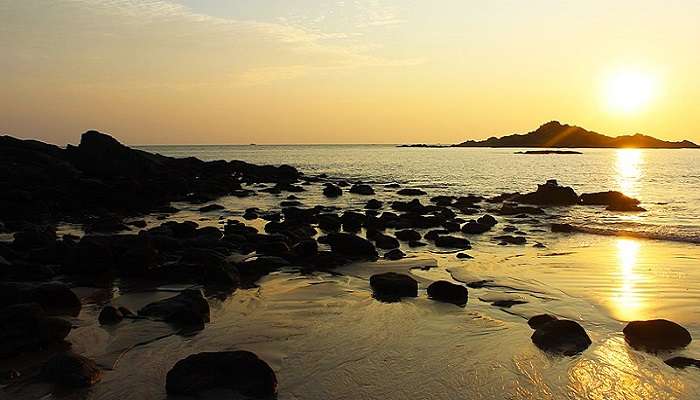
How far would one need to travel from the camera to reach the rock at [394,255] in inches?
681

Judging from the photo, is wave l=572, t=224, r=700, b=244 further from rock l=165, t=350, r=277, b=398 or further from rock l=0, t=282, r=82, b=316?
rock l=0, t=282, r=82, b=316

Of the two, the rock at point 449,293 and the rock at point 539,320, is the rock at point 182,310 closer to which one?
the rock at point 449,293

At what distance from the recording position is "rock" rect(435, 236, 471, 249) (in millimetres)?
19663

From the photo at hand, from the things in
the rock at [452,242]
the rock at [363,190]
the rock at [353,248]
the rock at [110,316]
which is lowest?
the rock at [363,190]

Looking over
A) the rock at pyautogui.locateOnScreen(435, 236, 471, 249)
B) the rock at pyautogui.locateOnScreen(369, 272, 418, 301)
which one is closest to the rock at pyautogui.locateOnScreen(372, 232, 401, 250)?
the rock at pyautogui.locateOnScreen(435, 236, 471, 249)

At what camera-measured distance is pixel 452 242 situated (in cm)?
1988

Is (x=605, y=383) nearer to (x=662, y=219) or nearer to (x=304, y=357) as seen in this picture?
(x=304, y=357)

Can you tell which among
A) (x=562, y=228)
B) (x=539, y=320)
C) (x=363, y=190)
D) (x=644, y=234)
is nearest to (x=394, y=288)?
(x=539, y=320)

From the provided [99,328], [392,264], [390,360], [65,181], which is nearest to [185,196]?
[65,181]

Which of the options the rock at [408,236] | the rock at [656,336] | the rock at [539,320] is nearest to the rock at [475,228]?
the rock at [408,236]

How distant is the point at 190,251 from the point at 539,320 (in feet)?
29.4

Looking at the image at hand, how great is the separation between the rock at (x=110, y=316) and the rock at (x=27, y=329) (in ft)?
3.30

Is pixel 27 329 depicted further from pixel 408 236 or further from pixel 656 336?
pixel 408 236

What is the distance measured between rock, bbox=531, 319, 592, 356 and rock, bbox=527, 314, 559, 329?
0.51 meters
